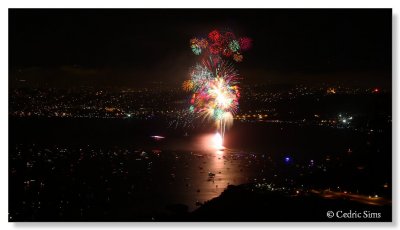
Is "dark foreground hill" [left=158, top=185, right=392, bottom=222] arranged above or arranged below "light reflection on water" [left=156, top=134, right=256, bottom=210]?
below

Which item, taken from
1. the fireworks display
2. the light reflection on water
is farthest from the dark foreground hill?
the fireworks display

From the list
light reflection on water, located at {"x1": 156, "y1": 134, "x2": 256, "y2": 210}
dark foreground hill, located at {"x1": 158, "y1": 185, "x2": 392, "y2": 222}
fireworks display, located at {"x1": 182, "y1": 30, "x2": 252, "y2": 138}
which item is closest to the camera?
dark foreground hill, located at {"x1": 158, "y1": 185, "x2": 392, "y2": 222}

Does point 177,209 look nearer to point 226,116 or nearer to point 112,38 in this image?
point 226,116

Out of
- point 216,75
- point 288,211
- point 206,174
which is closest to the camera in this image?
point 288,211

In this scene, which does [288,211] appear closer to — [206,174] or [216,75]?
[216,75]

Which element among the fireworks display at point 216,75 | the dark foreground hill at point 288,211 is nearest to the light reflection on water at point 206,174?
the dark foreground hill at point 288,211

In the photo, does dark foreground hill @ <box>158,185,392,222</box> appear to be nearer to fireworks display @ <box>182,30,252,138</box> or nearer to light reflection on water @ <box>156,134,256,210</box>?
light reflection on water @ <box>156,134,256,210</box>

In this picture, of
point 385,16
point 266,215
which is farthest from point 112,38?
point 385,16

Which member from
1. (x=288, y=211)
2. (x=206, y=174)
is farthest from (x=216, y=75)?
(x=206, y=174)
